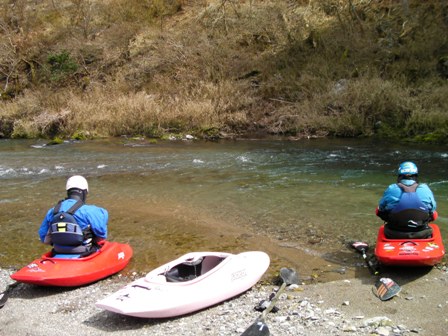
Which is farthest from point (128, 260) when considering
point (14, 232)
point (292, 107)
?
point (292, 107)

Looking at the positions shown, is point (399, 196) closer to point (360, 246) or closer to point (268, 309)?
point (360, 246)

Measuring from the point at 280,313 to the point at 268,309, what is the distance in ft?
0.44

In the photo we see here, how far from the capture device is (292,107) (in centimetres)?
2041

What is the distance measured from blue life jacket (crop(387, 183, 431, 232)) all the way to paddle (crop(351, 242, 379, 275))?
57 centimetres

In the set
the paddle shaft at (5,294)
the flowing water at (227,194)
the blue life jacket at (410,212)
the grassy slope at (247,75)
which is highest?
the grassy slope at (247,75)

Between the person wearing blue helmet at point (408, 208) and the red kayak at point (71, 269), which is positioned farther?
the person wearing blue helmet at point (408, 208)

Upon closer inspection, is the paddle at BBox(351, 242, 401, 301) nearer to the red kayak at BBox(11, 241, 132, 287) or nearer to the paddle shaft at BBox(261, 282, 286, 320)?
the paddle shaft at BBox(261, 282, 286, 320)

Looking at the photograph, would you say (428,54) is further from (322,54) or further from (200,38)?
(200,38)

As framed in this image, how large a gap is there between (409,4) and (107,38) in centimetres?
1869

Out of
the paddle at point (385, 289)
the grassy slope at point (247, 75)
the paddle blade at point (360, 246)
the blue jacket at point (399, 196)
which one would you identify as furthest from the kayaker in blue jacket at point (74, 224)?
the grassy slope at point (247, 75)

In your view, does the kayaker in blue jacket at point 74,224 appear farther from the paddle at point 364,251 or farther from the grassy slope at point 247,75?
the grassy slope at point 247,75

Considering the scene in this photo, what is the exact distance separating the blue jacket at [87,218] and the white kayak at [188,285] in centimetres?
99

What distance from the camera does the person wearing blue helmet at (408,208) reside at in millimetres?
5836

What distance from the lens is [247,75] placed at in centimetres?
2392
